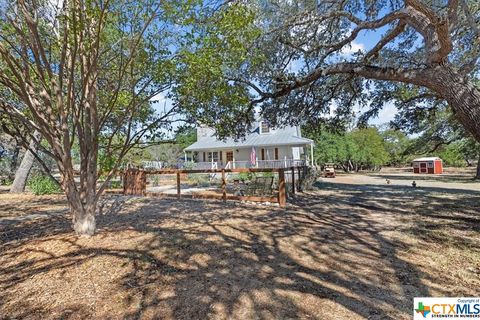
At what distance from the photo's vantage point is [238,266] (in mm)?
3691

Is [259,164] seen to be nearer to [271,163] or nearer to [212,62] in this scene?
[271,163]

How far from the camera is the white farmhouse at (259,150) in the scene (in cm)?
2389

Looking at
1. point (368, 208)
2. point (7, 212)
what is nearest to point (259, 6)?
point (368, 208)

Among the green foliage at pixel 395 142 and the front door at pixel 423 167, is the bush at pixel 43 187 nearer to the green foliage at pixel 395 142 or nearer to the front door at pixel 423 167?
the front door at pixel 423 167

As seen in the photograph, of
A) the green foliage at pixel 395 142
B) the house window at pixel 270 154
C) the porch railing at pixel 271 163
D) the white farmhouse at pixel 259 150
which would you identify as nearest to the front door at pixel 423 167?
the green foliage at pixel 395 142

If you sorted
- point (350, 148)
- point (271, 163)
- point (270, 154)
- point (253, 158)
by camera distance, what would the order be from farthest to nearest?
point (350, 148) < point (270, 154) < point (271, 163) < point (253, 158)

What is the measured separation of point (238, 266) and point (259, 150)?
2235cm

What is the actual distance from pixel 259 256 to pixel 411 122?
10245mm

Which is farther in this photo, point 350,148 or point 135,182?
point 350,148

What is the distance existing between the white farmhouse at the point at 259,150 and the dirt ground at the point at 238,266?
17.2m

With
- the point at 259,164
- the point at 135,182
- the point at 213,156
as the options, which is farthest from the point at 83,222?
the point at 213,156

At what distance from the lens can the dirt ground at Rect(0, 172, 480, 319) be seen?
273 centimetres

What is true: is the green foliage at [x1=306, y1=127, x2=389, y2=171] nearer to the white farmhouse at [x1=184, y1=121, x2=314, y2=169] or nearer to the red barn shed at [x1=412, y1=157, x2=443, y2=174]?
the red barn shed at [x1=412, y1=157, x2=443, y2=174]

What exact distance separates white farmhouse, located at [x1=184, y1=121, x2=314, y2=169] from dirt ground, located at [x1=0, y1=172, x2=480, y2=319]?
17235 millimetres
